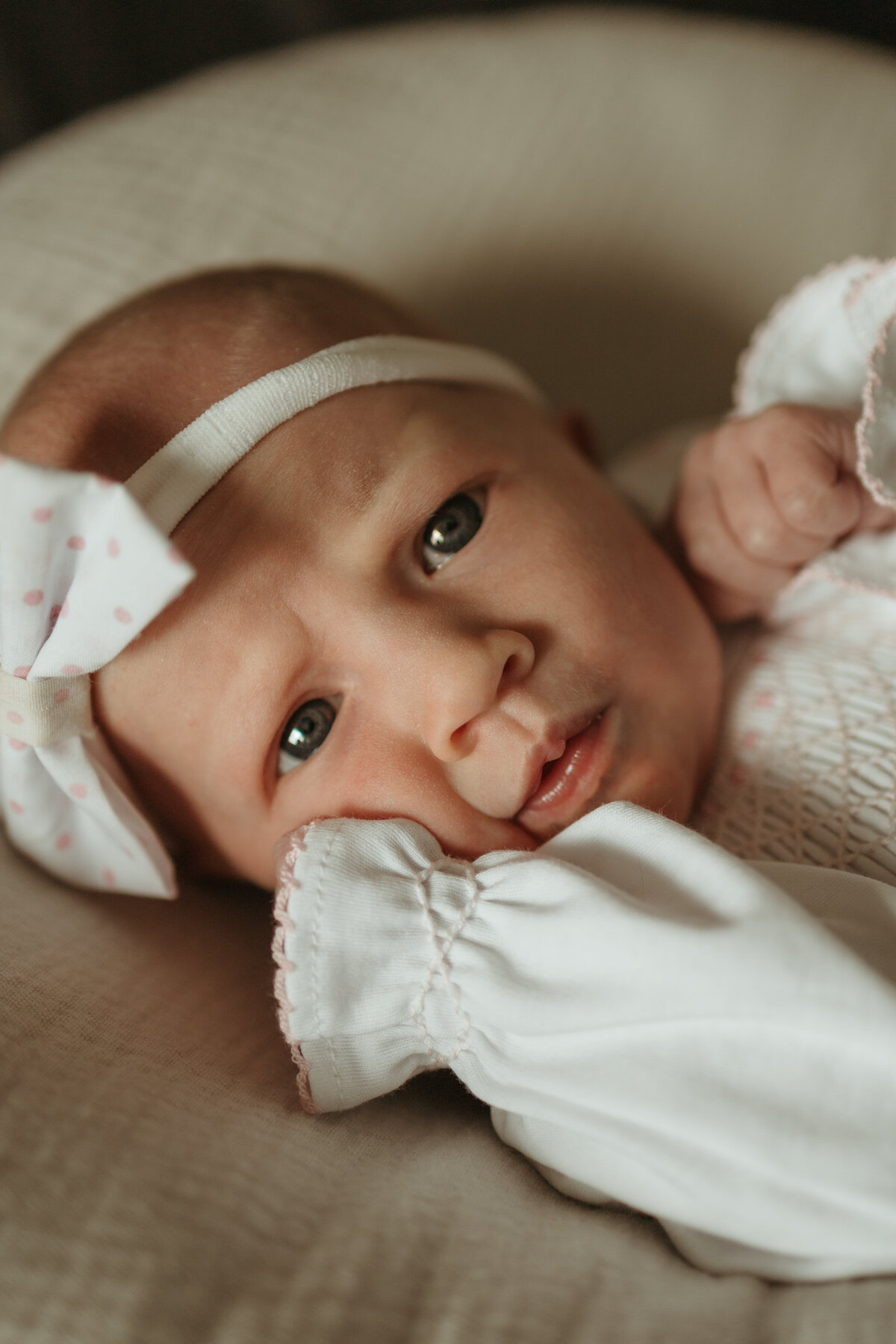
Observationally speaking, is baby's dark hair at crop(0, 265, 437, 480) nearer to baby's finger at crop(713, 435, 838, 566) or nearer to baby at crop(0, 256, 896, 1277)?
baby at crop(0, 256, 896, 1277)

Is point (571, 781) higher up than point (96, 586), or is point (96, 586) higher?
point (96, 586)

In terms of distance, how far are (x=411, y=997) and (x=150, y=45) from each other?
180cm

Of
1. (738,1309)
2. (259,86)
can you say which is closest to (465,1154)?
(738,1309)

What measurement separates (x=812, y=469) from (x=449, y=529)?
1.15ft

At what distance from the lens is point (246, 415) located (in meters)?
0.90

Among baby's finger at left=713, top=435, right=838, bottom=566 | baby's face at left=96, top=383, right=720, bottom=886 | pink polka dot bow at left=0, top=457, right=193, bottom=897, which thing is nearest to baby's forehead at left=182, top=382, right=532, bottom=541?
baby's face at left=96, top=383, right=720, bottom=886

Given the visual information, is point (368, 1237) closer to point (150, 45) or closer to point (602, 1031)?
point (602, 1031)

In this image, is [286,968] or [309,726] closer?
[286,968]

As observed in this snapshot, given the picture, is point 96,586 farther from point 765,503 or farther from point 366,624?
point 765,503

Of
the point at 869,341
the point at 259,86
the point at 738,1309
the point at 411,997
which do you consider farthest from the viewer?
the point at 259,86

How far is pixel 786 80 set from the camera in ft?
5.06

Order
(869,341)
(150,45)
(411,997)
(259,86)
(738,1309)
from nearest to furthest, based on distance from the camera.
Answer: (738,1309) < (411,997) < (869,341) < (259,86) < (150,45)

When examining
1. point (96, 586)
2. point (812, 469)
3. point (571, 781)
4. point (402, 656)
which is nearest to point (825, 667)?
point (812, 469)

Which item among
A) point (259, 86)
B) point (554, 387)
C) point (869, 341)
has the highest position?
point (259, 86)
